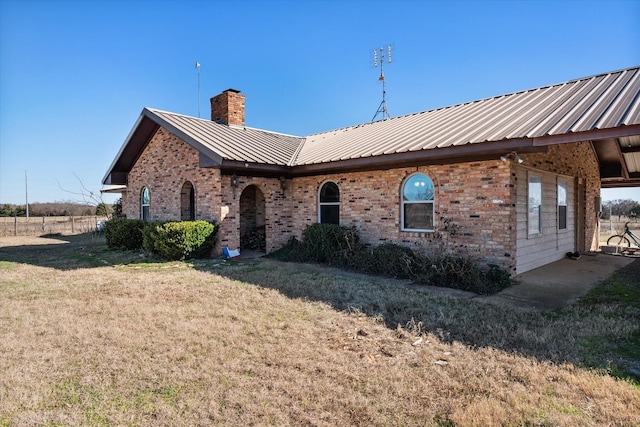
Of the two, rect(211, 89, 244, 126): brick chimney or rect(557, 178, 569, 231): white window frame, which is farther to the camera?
rect(211, 89, 244, 126): brick chimney

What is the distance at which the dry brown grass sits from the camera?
2.98 m

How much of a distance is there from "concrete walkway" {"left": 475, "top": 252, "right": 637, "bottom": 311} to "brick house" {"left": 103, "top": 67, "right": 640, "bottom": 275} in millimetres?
420

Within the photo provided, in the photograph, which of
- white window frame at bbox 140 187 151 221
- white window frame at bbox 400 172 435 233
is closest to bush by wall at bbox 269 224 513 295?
white window frame at bbox 400 172 435 233

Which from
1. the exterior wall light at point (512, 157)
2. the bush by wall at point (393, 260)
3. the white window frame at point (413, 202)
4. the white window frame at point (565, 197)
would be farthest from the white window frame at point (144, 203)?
the white window frame at point (565, 197)

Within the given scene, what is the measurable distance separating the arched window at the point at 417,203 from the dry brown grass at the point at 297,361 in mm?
2822

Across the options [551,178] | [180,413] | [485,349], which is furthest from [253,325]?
[551,178]

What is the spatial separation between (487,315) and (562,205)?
305 inches

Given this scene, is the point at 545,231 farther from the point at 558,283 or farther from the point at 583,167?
the point at 583,167

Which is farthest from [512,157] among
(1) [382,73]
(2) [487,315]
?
(1) [382,73]

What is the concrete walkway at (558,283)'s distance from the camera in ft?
20.9

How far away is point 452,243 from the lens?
869 cm

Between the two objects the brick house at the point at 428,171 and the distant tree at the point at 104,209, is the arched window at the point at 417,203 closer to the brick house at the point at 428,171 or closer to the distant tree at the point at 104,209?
the brick house at the point at 428,171

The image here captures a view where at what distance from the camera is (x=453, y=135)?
28.5 feet

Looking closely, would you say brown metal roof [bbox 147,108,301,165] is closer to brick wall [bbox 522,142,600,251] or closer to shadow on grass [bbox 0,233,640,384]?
shadow on grass [bbox 0,233,640,384]
